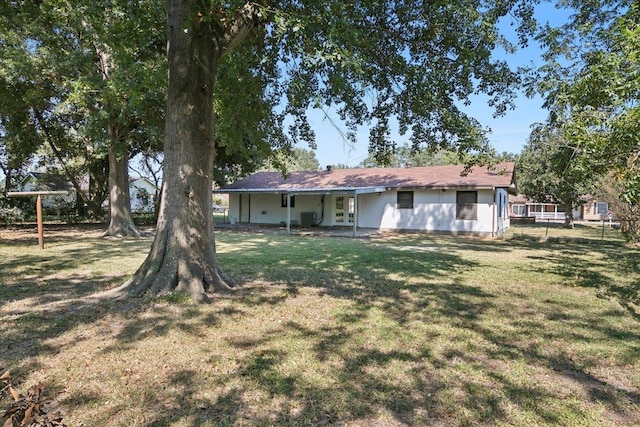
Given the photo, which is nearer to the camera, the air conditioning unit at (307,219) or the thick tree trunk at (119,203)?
the thick tree trunk at (119,203)

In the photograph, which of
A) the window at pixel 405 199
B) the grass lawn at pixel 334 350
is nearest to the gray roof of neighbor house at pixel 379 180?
the window at pixel 405 199

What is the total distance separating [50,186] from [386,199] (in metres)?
21.8

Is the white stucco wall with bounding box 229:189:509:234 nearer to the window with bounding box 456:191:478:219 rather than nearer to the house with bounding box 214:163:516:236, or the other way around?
the house with bounding box 214:163:516:236

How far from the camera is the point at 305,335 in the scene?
167 inches

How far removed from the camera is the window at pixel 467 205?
57.4ft

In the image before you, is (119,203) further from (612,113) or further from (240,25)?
(612,113)

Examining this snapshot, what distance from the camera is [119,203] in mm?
15195

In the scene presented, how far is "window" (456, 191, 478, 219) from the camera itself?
57.4 ft

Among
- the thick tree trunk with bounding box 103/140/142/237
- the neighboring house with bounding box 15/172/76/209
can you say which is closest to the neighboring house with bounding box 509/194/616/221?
the thick tree trunk with bounding box 103/140/142/237

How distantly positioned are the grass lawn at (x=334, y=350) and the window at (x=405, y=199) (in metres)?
11.5

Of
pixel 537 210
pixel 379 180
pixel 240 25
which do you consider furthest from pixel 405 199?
pixel 537 210

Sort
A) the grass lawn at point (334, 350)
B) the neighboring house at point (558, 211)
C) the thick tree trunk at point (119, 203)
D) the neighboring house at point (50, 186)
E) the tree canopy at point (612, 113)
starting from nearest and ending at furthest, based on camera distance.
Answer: the grass lawn at point (334, 350)
the tree canopy at point (612, 113)
the thick tree trunk at point (119, 203)
the neighboring house at point (50, 186)
the neighboring house at point (558, 211)

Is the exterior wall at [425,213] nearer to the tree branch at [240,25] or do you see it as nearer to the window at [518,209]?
the tree branch at [240,25]

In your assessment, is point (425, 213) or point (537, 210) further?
point (537, 210)
